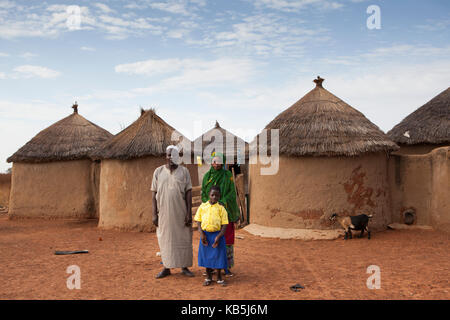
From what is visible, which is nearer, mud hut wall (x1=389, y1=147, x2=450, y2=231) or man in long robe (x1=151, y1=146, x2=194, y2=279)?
man in long robe (x1=151, y1=146, x2=194, y2=279)

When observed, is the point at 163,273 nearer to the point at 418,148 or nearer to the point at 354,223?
the point at 354,223

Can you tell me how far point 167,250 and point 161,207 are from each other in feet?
1.78

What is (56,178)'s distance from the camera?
12.6 metres

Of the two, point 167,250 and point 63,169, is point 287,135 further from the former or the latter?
point 63,169

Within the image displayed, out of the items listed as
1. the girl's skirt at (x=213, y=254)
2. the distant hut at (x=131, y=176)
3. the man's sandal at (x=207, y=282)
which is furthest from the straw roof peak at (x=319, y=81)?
the man's sandal at (x=207, y=282)

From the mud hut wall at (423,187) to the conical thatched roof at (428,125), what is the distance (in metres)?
2.58

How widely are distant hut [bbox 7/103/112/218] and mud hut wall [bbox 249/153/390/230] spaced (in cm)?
642

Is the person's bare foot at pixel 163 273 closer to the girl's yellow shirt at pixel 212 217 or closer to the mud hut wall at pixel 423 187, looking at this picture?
the girl's yellow shirt at pixel 212 217

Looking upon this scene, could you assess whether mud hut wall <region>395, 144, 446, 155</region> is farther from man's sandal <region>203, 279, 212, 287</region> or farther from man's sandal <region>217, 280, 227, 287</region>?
man's sandal <region>203, 279, 212, 287</region>

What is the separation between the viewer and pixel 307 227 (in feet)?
27.4

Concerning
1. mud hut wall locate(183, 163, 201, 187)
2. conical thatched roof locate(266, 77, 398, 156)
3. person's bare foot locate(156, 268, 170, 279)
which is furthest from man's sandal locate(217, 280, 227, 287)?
mud hut wall locate(183, 163, 201, 187)

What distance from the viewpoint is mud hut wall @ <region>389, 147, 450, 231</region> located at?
323 inches

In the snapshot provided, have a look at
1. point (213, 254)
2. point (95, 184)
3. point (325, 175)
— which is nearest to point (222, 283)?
point (213, 254)
